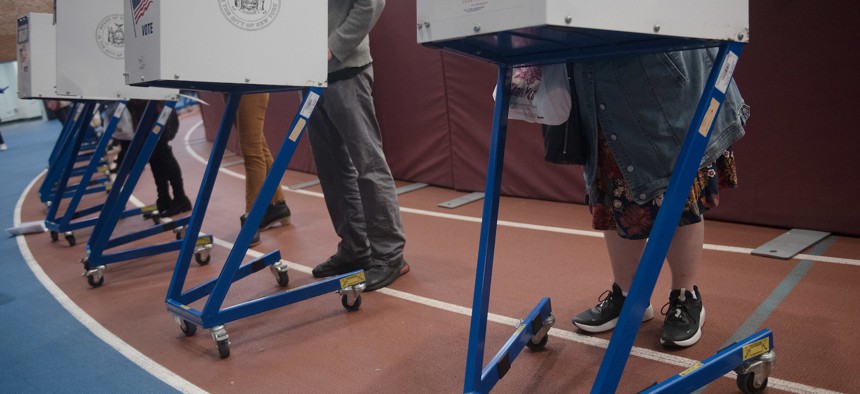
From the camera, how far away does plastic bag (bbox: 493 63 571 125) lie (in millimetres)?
1983

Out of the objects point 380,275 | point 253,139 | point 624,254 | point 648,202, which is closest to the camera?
point 648,202

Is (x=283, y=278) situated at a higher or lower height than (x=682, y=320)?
lower

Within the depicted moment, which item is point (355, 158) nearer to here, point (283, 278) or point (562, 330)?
point (283, 278)

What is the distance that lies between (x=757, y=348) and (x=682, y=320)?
409 millimetres

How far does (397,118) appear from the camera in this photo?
232 inches

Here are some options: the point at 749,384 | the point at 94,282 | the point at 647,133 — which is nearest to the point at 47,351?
the point at 94,282

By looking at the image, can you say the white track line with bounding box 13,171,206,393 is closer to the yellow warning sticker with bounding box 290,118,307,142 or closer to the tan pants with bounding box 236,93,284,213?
the yellow warning sticker with bounding box 290,118,307,142

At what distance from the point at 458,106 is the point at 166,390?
335cm

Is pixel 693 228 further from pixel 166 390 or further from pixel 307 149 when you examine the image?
pixel 307 149

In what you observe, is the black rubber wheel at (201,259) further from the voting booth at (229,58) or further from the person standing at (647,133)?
the person standing at (647,133)

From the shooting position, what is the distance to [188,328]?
3.04m

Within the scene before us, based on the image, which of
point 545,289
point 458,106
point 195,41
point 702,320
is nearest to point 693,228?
point 702,320

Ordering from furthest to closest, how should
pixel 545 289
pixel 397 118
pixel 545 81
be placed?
pixel 397 118
pixel 545 289
pixel 545 81

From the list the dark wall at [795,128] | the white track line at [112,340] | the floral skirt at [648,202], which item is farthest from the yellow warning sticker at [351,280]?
the dark wall at [795,128]
